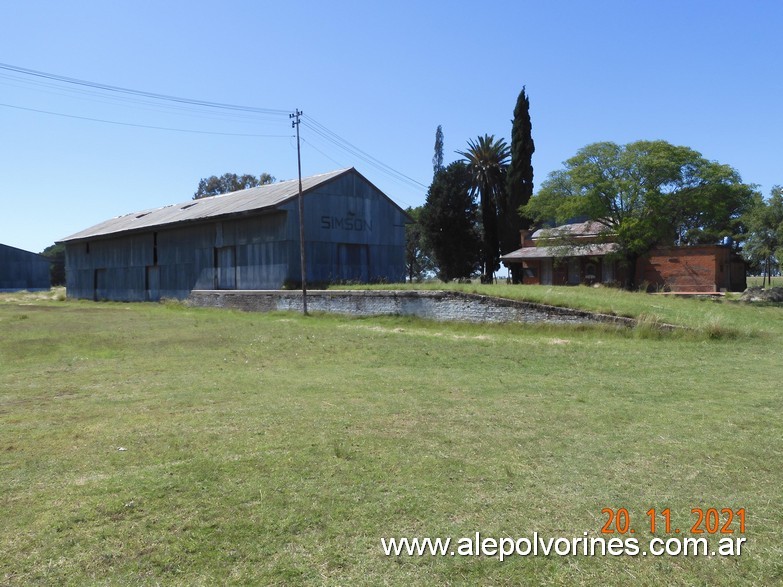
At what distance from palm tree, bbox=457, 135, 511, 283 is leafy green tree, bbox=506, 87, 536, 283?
4274mm

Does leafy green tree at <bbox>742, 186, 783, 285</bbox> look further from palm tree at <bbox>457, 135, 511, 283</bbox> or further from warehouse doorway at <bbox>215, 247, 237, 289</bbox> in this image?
warehouse doorway at <bbox>215, 247, 237, 289</bbox>

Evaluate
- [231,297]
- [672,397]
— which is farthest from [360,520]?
[231,297]

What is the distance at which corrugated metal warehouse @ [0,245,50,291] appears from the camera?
67.5m

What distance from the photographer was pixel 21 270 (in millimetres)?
68938

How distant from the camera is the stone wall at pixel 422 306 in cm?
1903

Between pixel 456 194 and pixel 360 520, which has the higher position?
pixel 456 194

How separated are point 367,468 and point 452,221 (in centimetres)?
5013

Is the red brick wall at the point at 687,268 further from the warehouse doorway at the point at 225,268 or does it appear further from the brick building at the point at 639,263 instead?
the warehouse doorway at the point at 225,268

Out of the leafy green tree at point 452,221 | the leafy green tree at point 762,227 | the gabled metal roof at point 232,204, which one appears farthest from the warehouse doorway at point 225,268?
the leafy green tree at point 762,227

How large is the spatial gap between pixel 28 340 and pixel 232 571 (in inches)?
602

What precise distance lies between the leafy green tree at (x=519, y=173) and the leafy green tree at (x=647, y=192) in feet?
55.7

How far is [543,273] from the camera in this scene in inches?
1794

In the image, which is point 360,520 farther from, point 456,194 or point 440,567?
point 456,194

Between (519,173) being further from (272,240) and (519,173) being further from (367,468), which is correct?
(367,468)
